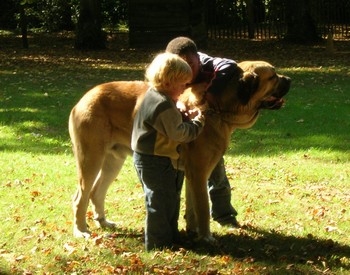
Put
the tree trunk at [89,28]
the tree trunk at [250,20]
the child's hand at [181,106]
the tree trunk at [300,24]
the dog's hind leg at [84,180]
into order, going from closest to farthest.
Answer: the child's hand at [181,106]
the dog's hind leg at [84,180]
the tree trunk at [89,28]
the tree trunk at [300,24]
the tree trunk at [250,20]

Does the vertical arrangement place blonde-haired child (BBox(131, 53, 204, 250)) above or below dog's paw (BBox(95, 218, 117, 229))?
above

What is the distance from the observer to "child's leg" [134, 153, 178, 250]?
5.71 m

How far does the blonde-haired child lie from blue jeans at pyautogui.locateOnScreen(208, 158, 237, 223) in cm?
96

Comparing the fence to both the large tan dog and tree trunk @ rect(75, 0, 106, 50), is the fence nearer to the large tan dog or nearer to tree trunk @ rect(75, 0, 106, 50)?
tree trunk @ rect(75, 0, 106, 50)

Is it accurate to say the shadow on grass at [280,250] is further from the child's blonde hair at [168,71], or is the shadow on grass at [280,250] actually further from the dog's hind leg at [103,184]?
the child's blonde hair at [168,71]

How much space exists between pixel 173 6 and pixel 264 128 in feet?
53.8

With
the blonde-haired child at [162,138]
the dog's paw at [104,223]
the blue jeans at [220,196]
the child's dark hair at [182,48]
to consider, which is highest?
the child's dark hair at [182,48]

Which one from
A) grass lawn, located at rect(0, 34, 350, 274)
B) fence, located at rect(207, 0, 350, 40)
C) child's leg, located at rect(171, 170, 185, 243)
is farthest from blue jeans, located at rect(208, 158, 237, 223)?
fence, located at rect(207, 0, 350, 40)

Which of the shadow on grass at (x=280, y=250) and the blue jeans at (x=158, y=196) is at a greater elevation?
the blue jeans at (x=158, y=196)

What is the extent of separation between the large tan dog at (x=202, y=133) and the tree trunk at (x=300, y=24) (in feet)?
77.1

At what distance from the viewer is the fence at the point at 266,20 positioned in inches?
1281

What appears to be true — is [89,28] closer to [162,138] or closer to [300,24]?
[300,24]

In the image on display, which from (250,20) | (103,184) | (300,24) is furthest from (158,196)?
(250,20)

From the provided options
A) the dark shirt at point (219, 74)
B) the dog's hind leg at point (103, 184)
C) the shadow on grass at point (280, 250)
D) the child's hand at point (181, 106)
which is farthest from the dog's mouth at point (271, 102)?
the dog's hind leg at point (103, 184)
